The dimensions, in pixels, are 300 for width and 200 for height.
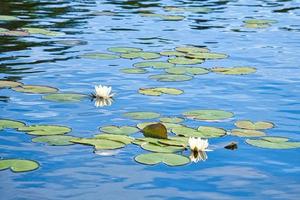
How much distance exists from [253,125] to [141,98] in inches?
58.9

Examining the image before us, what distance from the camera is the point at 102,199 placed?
4871 millimetres

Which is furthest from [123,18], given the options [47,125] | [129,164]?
[129,164]

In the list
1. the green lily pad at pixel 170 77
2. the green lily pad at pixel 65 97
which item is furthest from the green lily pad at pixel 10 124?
the green lily pad at pixel 170 77

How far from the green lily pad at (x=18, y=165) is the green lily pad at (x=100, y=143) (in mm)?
599

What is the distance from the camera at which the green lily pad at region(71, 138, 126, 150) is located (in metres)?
5.89

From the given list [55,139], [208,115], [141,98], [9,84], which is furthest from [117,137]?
[9,84]

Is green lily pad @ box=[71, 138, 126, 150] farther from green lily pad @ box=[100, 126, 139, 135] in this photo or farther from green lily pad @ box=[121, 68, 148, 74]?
green lily pad @ box=[121, 68, 148, 74]

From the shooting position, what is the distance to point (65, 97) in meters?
7.45

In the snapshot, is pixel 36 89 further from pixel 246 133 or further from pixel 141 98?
pixel 246 133

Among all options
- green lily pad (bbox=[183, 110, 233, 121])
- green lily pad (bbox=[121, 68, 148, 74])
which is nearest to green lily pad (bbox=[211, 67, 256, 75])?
green lily pad (bbox=[121, 68, 148, 74])

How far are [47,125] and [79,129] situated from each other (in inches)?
11.9

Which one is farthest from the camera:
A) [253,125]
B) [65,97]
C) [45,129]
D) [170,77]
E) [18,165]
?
[170,77]

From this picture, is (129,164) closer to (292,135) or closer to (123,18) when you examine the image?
(292,135)

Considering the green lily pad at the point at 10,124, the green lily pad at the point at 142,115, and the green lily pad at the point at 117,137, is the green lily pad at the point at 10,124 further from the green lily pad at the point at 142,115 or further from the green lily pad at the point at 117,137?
the green lily pad at the point at 142,115
